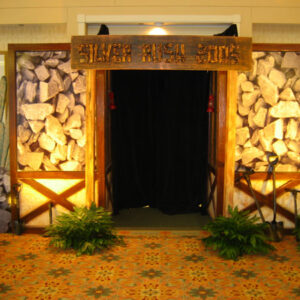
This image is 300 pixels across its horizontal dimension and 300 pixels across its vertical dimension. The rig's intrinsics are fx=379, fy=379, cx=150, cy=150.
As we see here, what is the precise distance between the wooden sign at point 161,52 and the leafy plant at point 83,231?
1.88 meters

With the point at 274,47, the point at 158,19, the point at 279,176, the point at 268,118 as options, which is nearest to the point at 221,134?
the point at 268,118

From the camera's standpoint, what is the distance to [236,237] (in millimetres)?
4648

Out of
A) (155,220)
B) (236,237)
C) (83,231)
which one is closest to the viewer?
(236,237)

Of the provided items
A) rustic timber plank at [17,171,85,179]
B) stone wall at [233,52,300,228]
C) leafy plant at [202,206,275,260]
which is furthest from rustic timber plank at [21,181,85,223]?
stone wall at [233,52,300,228]

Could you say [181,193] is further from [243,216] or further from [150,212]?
[243,216]

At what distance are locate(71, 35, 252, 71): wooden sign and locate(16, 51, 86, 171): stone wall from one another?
2.28 feet

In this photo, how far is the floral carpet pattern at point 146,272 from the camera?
3723mm

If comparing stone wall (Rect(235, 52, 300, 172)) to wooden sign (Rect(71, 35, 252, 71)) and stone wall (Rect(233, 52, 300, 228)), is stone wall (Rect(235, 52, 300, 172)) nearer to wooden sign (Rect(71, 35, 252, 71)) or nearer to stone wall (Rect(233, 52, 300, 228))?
stone wall (Rect(233, 52, 300, 228))

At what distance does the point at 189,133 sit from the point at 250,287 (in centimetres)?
321

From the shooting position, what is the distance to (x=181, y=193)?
6.67 metres

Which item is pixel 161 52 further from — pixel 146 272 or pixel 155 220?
pixel 155 220

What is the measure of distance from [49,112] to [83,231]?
1.70m

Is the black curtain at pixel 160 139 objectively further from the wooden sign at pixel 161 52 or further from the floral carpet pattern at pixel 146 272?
the wooden sign at pixel 161 52

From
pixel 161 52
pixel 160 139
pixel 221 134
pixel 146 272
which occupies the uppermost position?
pixel 161 52
